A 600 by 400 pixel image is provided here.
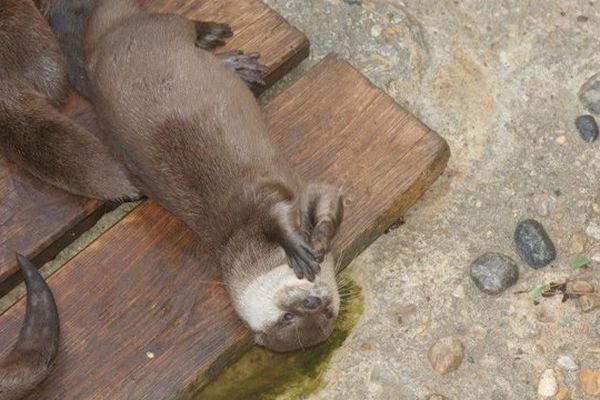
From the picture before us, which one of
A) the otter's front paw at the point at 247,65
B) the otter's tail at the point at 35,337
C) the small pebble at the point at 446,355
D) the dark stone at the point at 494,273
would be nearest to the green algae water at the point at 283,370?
the small pebble at the point at 446,355

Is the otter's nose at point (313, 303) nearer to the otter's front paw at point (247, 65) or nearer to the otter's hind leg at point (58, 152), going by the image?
the otter's hind leg at point (58, 152)

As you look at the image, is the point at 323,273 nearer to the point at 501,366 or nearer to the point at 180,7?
the point at 501,366

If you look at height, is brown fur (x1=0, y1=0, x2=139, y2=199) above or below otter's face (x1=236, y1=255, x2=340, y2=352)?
above

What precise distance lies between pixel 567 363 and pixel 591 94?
1000 millimetres

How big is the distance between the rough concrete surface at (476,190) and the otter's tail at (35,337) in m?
0.83

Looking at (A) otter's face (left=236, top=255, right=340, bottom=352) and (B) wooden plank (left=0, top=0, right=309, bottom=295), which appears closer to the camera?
(A) otter's face (left=236, top=255, right=340, bottom=352)

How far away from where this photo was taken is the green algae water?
2.97 metres

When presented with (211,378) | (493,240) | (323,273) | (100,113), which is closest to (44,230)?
(100,113)

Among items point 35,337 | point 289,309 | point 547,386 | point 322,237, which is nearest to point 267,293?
point 289,309

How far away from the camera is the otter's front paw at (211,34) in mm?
3230

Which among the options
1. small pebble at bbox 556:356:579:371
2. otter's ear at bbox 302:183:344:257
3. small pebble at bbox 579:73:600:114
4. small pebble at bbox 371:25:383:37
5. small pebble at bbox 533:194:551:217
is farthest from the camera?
small pebble at bbox 371:25:383:37

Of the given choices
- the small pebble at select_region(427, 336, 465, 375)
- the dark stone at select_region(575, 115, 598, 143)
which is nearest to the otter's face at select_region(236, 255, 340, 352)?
the small pebble at select_region(427, 336, 465, 375)

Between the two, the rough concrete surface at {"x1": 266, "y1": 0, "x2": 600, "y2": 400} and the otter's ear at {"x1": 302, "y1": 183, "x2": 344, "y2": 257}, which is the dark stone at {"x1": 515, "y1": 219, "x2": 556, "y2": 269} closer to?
the rough concrete surface at {"x1": 266, "y1": 0, "x2": 600, "y2": 400}

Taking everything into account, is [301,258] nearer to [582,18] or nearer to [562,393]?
[562,393]
